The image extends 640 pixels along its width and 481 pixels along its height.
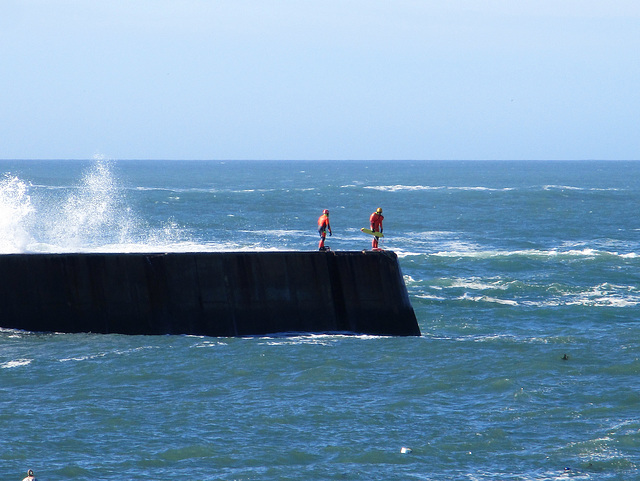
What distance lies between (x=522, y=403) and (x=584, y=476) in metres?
3.74

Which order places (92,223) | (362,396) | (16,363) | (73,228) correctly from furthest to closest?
(92,223) → (73,228) → (16,363) → (362,396)

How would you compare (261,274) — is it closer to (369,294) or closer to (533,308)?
(369,294)

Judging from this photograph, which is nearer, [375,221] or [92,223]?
[375,221]

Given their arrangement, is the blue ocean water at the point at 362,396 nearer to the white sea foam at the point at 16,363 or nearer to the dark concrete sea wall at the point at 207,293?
the white sea foam at the point at 16,363

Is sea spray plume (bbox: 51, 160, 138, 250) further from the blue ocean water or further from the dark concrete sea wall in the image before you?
the dark concrete sea wall

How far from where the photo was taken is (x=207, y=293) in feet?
72.8

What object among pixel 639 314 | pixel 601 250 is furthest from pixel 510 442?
pixel 601 250

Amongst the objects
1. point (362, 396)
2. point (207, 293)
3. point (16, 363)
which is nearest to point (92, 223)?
point (207, 293)

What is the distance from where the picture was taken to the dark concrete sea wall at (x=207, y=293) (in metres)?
21.9

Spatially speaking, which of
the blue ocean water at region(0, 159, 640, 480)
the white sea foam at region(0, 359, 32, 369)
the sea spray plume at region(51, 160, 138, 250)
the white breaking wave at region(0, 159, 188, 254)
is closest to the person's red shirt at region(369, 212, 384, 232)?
the blue ocean water at region(0, 159, 640, 480)

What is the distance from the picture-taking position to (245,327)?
22.4 metres

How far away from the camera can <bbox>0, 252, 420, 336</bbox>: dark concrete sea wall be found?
2194 centimetres

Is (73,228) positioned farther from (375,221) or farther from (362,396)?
(362,396)

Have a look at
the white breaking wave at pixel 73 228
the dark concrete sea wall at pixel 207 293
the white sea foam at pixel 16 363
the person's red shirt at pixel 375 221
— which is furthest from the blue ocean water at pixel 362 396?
the person's red shirt at pixel 375 221
